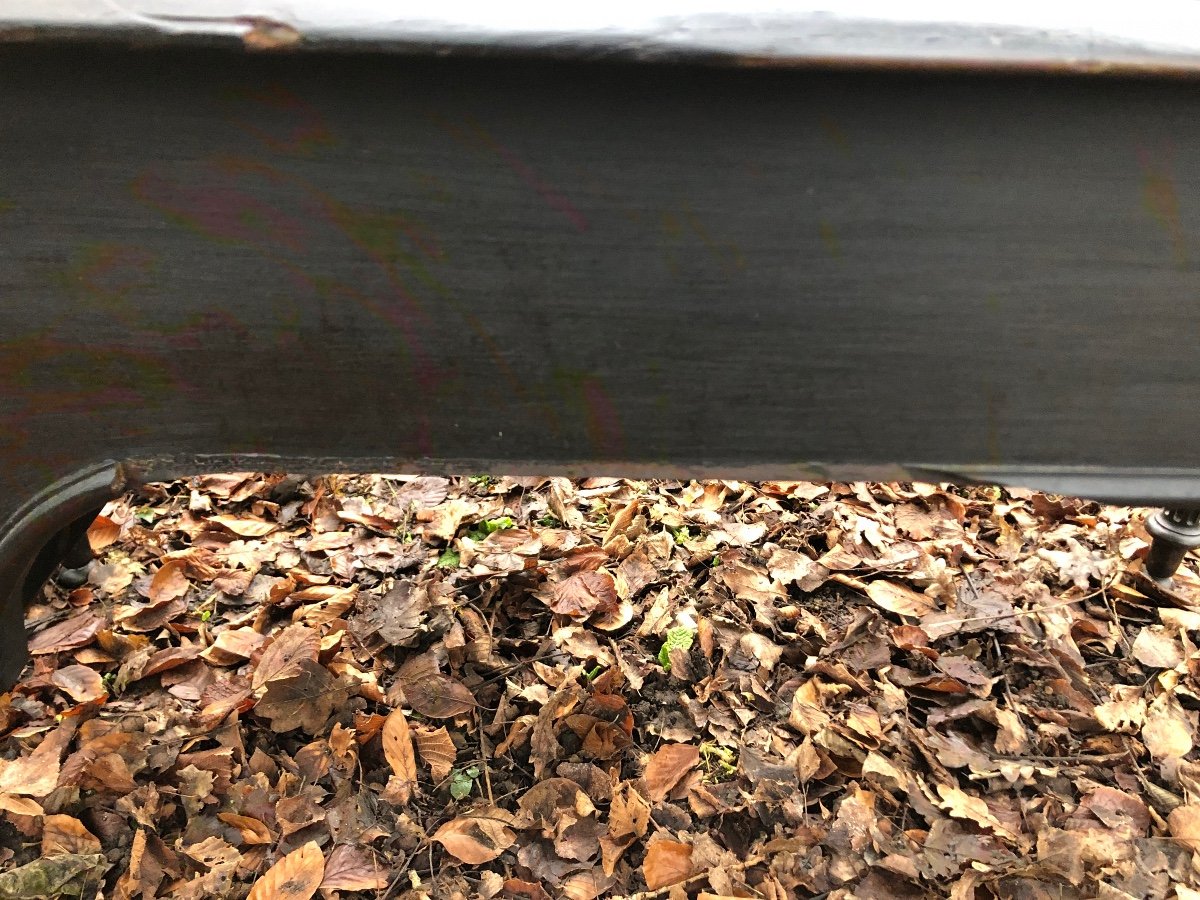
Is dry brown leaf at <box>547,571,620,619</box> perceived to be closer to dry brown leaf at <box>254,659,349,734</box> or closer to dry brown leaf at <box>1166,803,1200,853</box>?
dry brown leaf at <box>254,659,349,734</box>

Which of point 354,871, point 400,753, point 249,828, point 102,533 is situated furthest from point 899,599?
Answer: point 102,533

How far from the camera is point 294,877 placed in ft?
4.09

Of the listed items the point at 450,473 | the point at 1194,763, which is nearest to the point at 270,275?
the point at 450,473

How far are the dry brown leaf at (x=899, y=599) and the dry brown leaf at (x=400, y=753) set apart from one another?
1027 millimetres

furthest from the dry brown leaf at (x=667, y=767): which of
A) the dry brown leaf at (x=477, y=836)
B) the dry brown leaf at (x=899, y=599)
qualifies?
the dry brown leaf at (x=899, y=599)

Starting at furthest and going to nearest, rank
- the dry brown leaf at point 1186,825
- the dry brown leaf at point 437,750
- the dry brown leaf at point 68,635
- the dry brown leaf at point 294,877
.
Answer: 1. the dry brown leaf at point 68,635
2. the dry brown leaf at point 437,750
3. the dry brown leaf at point 1186,825
4. the dry brown leaf at point 294,877

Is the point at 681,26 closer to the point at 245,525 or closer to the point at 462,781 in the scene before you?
the point at 462,781

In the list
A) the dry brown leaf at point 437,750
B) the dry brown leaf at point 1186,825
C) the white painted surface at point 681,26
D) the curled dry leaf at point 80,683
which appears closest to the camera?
the white painted surface at point 681,26

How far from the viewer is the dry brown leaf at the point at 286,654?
155 cm

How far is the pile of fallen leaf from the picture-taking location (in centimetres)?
129

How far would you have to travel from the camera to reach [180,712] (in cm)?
154

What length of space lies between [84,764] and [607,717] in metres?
0.90

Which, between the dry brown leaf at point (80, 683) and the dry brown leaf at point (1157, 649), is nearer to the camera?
the dry brown leaf at point (80, 683)

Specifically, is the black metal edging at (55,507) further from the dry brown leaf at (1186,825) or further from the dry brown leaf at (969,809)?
the dry brown leaf at (1186,825)
